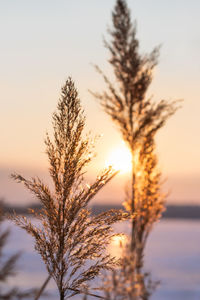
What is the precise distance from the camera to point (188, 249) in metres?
99.4

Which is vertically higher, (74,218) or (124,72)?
(124,72)

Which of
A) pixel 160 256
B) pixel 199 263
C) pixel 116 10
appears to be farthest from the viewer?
pixel 199 263

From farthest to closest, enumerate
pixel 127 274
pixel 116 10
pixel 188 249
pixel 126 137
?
1. pixel 188 249
2. pixel 116 10
3. pixel 126 137
4. pixel 127 274

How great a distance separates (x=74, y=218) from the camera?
30.4 feet

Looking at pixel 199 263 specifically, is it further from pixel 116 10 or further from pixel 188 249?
pixel 116 10

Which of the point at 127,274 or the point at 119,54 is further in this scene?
the point at 119,54

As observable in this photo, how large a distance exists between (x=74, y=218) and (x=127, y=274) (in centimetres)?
266

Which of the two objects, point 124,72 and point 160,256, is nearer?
point 124,72

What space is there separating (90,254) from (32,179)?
4.35 feet

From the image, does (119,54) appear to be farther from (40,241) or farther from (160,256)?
(160,256)

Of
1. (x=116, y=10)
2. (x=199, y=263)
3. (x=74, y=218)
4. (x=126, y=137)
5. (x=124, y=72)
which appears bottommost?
(x=199, y=263)

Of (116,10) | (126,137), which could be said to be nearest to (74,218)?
(126,137)

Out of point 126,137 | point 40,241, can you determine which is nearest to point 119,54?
point 126,137

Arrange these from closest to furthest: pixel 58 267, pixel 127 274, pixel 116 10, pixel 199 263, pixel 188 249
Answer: pixel 127 274 → pixel 58 267 → pixel 116 10 → pixel 188 249 → pixel 199 263
